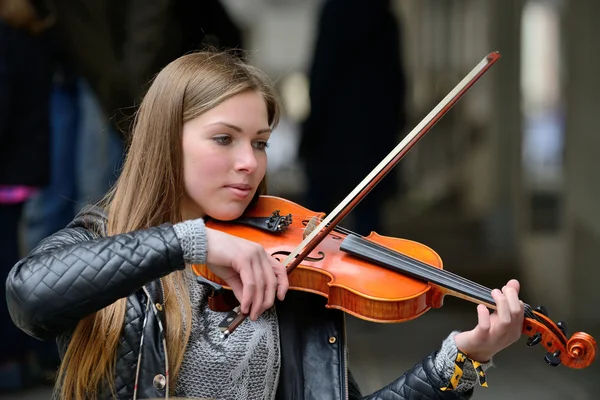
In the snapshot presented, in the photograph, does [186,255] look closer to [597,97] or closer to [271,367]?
[271,367]

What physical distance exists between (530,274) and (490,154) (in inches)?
53.7

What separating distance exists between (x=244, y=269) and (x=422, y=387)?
48cm

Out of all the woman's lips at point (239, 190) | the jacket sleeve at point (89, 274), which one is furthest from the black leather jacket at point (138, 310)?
the woman's lips at point (239, 190)

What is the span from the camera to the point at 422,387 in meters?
1.74

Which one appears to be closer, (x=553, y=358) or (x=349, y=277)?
(x=553, y=358)

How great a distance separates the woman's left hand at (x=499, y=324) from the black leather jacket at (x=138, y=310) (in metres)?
0.12

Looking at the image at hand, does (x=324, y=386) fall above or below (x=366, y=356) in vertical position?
above

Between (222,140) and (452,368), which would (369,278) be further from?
(222,140)

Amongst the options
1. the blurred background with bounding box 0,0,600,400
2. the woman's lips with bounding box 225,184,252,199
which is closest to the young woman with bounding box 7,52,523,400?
the woman's lips with bounding box 225,184,252,199

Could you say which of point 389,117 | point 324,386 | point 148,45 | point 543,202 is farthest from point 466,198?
point 324,386

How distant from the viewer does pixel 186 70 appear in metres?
1.83

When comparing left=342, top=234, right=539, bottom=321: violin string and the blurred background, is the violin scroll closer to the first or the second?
left=342, top=234, right=539, bottom=321: violin string

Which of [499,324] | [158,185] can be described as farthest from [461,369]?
[158,185]

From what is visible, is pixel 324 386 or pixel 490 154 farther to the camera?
pixel 490 154
